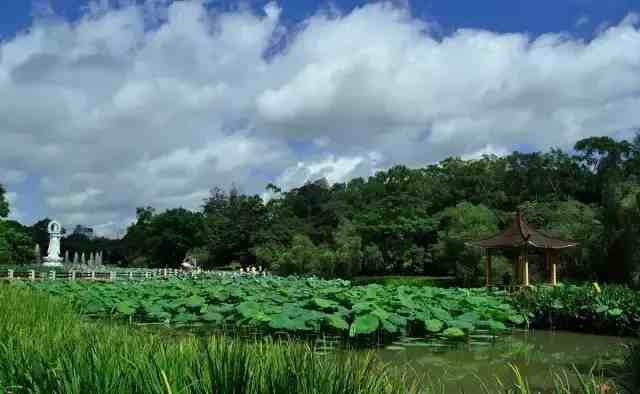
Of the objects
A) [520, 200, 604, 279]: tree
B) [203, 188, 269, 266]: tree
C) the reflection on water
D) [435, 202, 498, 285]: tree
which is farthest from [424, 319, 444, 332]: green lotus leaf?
[203, 188, 269, 266]: tree

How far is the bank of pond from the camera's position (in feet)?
11.3

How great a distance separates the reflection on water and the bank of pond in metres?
0.03

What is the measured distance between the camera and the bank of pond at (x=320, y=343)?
3.45 metres

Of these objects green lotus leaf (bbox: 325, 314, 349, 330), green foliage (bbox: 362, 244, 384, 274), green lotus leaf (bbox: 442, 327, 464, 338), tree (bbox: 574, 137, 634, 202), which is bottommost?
green lotus leaf (bbox: 442, 327, 464, 338)

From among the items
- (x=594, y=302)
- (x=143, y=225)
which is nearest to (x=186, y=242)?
(x=143, y=225)

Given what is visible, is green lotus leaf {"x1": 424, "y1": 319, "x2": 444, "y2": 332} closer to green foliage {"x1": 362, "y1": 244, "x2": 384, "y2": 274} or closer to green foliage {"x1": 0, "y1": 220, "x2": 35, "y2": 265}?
green foliage {"x1": 362, "y1": 244, "x2": 384, "y2": 274}

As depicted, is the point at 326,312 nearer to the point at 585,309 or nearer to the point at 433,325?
the point at 433,325

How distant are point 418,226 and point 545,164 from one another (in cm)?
1519

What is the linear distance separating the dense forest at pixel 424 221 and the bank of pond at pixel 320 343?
13532 mm

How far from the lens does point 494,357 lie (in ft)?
28.4

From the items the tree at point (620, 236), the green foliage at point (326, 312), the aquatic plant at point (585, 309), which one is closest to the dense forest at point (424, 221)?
the tree at point (620, 236)

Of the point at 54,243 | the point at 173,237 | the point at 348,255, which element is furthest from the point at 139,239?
the point at 348,255

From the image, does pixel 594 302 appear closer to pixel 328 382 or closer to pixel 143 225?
pixel 328 382

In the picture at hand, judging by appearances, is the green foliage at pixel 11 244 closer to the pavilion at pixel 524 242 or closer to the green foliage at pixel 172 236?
the green foliage at pixel 172 236
